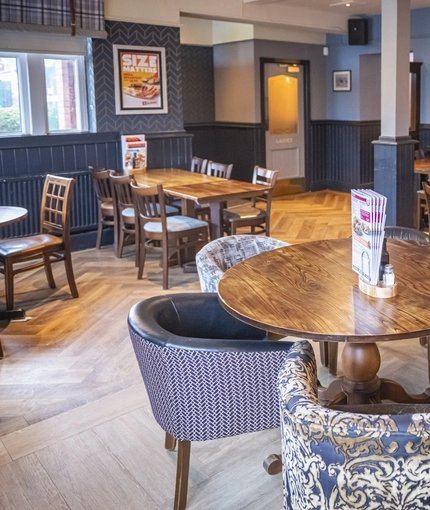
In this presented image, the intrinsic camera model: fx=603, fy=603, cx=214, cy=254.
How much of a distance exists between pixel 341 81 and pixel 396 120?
365cm

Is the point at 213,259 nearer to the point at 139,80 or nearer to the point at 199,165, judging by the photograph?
the point at 199,165

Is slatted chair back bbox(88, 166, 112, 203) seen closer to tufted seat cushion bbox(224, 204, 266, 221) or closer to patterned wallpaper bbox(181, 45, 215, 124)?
tufted seat cushion bbox(224, 204, 266, 221)

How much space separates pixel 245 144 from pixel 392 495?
792 centimetres

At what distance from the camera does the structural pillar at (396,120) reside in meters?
5.67

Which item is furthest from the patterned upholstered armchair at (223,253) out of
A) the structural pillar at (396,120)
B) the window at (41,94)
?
the window at (41,94)

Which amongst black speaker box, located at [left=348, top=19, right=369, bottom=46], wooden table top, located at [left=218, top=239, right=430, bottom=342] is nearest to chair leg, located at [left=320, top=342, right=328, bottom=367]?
wooden table top, located at [left=218, top=239, right=430, bottom=342]

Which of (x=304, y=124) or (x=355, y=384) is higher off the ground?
(x=304, y=124)

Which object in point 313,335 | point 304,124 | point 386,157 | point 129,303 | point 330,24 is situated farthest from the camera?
point 304,124

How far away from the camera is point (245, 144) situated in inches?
349

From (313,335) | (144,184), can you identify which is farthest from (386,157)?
(313,335)

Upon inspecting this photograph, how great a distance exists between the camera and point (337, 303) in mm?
2002

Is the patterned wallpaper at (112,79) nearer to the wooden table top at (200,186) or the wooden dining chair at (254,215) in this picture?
the wooden table top at (200,186)

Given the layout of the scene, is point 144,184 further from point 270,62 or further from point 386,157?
point 270,62

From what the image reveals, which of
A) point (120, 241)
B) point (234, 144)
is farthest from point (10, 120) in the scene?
point (234, 144)
